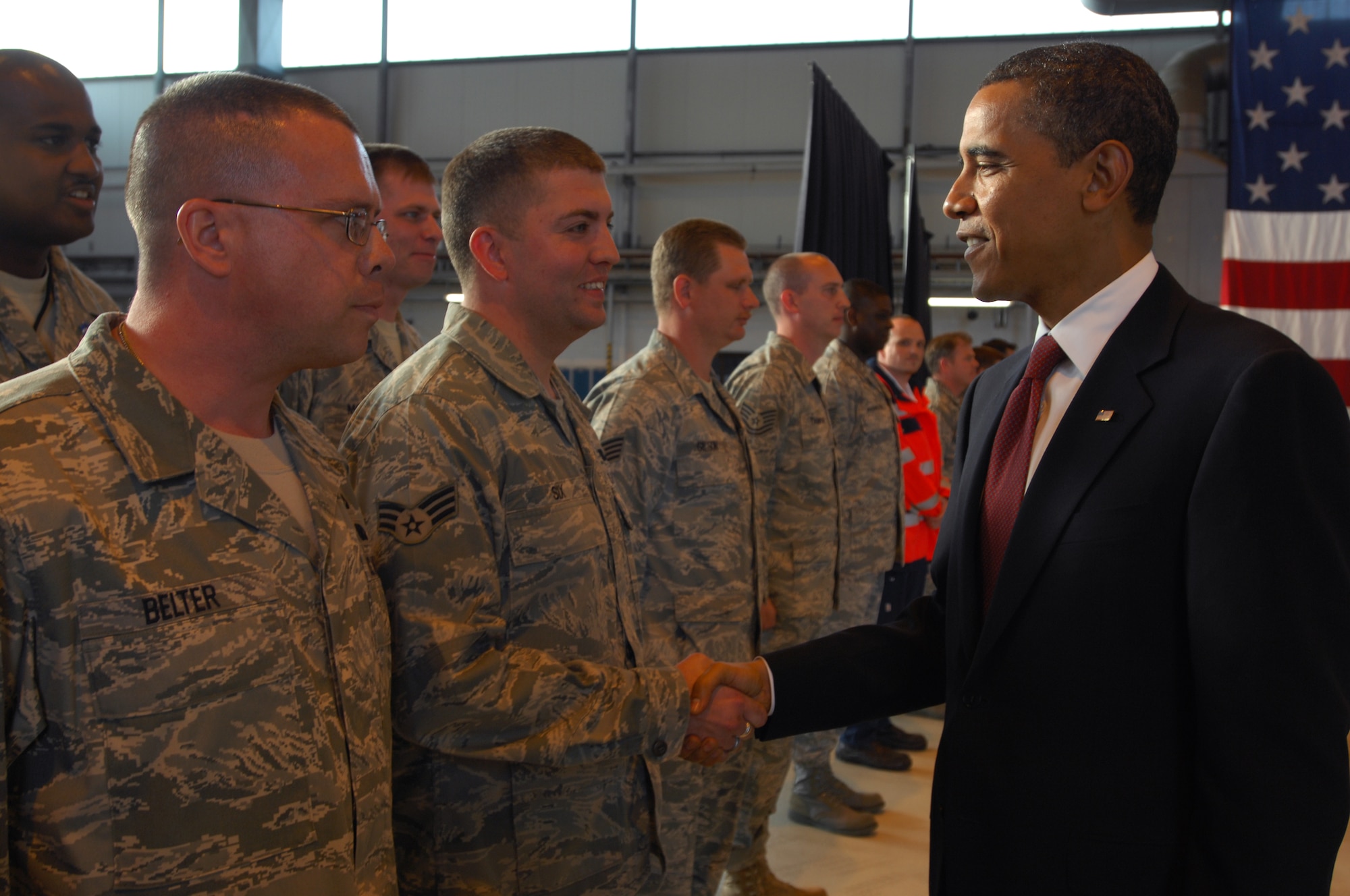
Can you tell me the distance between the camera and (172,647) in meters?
0.93

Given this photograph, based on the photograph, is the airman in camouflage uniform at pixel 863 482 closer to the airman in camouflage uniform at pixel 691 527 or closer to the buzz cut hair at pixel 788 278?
the buzz cut hair at pixel 788 278

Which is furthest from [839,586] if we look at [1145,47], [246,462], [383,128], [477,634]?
[383,128]

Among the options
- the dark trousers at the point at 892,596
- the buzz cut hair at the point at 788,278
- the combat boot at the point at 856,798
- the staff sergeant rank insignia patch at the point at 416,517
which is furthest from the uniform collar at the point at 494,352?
the dark trousers at the point at 892,596

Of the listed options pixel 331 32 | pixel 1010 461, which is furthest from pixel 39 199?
pixel 331 32

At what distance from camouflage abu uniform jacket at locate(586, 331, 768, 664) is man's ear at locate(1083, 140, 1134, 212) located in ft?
4.92

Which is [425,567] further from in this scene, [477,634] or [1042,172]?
[1042,172]

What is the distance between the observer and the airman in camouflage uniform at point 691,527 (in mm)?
2574

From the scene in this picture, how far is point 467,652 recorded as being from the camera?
4.30 ft

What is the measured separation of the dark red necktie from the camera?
51.5 inches

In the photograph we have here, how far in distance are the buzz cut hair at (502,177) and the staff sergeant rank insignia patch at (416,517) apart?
524 mm

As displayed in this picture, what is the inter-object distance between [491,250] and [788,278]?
238 cm

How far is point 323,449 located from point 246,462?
154 mm

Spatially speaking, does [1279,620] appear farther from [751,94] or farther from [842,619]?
[751,94]

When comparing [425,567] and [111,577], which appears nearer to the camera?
[111,577]
